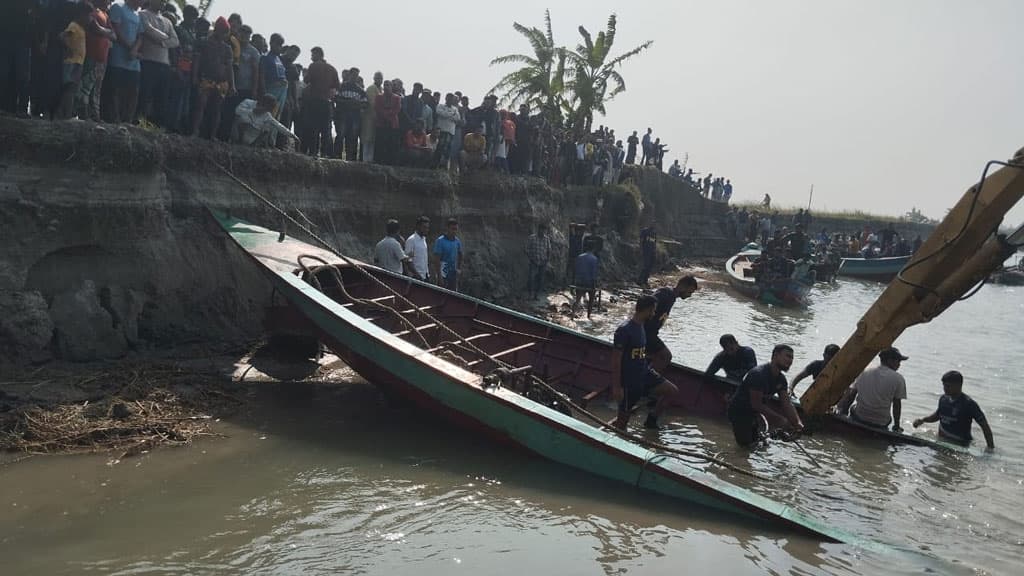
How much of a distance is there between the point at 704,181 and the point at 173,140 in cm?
3137

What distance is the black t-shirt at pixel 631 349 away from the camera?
6125 millimetres

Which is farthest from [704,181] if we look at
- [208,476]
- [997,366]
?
[208,476]

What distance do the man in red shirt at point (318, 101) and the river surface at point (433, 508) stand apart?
17.7ft

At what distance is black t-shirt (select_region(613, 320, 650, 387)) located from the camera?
6.12 meters

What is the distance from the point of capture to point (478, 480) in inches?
214

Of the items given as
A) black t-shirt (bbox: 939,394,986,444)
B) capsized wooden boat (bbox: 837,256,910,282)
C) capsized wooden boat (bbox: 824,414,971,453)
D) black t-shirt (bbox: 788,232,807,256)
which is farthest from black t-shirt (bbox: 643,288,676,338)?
capsized wooden boat (bbox: 837,256,910,282)

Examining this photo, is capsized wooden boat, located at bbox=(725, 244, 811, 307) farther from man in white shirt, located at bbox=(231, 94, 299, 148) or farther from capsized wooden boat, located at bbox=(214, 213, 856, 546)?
man in white shirt, located at bbox=(231, 94, 299, 148)

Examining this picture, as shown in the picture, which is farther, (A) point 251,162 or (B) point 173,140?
(A) point 251,162

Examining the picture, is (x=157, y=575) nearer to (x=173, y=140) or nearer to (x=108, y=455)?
(x=108, y=455)

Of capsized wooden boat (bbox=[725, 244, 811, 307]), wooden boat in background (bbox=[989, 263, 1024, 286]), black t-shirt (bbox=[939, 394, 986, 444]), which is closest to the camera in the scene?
black t-shirt (bbox=[939, 394, 986, 444])

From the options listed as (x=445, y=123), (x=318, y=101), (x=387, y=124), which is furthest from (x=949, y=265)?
(x=445, y=123)

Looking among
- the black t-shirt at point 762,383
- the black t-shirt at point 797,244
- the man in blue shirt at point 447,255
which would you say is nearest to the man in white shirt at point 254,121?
the man in blue shirt at point 447,255

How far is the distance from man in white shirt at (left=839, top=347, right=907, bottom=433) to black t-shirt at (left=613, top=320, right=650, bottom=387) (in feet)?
9.60

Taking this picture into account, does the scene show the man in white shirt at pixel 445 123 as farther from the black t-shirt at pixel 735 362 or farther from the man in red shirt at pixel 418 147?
the black t-shirt at pixel 735 362
